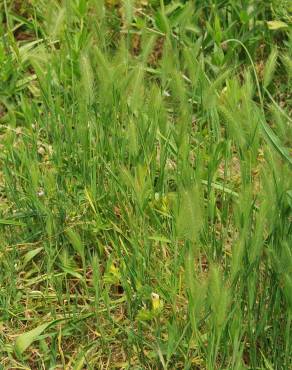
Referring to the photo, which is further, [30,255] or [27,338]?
[30,255]

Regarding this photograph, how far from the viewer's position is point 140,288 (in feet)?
6.03

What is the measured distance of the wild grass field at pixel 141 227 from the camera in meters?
1.68

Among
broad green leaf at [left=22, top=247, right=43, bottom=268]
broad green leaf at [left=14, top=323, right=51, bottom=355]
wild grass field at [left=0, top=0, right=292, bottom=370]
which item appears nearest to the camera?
wild grass field at [left=0, top=0, right=292, bottom=370]

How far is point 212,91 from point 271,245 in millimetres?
470

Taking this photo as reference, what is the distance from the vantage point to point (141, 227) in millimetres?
1903

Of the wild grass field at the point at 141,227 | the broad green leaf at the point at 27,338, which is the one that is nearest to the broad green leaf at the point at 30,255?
the wild grass field at the point at 141,227

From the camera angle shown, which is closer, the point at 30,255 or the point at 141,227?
the point at 141,227

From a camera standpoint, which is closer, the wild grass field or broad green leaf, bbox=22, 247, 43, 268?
the wild grass field

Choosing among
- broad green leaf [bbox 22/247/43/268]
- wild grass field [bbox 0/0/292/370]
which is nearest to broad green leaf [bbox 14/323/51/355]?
wild grass field [bbox 0/0/292/370]

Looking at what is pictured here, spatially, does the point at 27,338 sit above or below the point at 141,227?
below

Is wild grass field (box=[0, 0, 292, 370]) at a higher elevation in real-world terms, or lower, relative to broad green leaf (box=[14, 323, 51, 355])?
higher

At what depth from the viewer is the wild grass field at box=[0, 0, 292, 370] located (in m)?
1.68

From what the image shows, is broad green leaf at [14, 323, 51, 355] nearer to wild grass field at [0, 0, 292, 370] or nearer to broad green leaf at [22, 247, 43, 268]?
wild grass field at [0, 0, 292, 370]

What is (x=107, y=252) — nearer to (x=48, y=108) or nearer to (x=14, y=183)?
(x=14, y=183)
